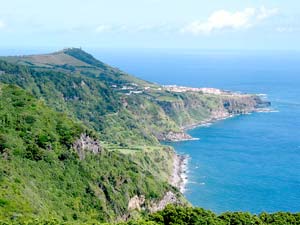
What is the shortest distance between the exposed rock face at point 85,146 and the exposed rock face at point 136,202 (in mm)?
10313

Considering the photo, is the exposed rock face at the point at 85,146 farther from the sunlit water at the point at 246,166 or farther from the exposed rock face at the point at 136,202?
the sunlit water at the point at 246,166

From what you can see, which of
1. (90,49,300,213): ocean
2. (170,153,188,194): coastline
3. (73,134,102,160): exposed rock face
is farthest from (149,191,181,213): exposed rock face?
(170,153,188,194): coastline

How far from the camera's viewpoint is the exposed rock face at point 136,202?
81.0m

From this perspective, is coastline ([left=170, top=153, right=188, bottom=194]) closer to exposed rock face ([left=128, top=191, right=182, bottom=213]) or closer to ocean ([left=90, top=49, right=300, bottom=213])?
ocean ([left=90, top=49, right=300, bottom=213])

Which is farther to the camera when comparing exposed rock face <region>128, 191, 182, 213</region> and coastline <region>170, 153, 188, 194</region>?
coastline <region>170, 153, 188, 194</region>

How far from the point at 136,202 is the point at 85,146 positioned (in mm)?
12372

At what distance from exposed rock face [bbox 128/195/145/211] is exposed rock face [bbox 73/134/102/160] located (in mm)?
10313

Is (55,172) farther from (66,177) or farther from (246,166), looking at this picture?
(246,166)

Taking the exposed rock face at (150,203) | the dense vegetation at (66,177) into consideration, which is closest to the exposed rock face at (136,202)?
the exposed rock face at (150,203)

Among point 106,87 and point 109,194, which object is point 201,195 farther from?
point 106,87

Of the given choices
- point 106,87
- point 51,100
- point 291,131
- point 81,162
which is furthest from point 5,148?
point 291,131

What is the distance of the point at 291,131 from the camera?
17338 centimetres

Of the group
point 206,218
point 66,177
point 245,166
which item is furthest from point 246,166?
point 206,218

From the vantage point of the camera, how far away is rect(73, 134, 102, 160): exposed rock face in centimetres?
8125
